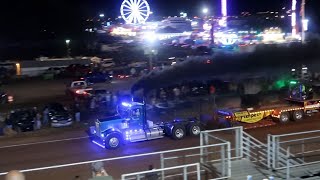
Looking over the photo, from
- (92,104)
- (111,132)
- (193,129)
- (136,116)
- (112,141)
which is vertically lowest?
(112,141)

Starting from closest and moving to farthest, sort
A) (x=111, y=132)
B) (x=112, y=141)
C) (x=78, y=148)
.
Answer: (x=112, y=141)
(x=111, y=132)
(x=78, y=148)

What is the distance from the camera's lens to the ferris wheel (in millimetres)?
54997

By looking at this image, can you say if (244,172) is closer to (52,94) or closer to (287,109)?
(287,109)

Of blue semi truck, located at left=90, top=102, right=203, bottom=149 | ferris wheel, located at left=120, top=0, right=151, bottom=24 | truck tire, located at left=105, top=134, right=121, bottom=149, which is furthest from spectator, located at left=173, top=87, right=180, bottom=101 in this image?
ferris wheel, located at left=120, top=0, right=151, bottom=24

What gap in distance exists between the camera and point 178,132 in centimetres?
2545

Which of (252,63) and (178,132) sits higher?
(252,63)

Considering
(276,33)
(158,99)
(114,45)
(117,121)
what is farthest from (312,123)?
(276,33)

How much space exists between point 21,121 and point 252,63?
34.5 meters

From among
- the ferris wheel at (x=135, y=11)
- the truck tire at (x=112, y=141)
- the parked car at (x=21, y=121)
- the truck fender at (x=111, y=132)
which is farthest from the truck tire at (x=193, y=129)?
the ferris wheel at (x=135, y=11)

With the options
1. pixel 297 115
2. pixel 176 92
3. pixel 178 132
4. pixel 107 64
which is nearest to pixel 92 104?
pixel 176 92

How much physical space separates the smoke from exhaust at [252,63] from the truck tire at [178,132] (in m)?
14.5

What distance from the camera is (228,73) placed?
51.5 m

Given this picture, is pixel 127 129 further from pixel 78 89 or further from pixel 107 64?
pixel 107 64

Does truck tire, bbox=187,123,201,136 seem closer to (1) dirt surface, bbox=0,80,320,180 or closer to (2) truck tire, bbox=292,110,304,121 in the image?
(1) dirt surface, bbox=0,80,320,180
